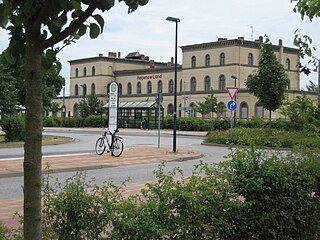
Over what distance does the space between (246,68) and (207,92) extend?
24.3 ft

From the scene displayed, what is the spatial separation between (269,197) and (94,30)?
310 cm

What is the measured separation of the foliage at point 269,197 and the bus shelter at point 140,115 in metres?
52.1

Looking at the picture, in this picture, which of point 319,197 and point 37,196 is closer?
point 37,196

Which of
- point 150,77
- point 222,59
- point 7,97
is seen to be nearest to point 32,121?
point 7,97

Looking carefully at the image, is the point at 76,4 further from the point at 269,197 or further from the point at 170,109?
the point at 170,109

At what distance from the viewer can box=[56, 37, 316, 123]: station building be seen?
73.2 meters

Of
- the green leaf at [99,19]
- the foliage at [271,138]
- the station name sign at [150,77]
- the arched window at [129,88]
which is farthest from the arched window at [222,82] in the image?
the green leaf at [99,19]

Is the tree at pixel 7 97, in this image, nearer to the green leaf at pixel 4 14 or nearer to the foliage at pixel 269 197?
the foliage at pixel 269 197

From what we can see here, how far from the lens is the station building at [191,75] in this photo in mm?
73188

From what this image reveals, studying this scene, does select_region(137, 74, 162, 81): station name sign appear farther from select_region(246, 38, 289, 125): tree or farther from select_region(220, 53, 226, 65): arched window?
select_region(246, 38, 289, 125): tree

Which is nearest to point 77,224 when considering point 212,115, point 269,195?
point 269,195

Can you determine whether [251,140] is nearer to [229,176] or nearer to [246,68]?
[229,176]

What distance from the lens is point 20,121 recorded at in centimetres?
2886

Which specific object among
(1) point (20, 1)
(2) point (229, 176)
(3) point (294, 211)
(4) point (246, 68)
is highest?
(4) point (246, 68)
